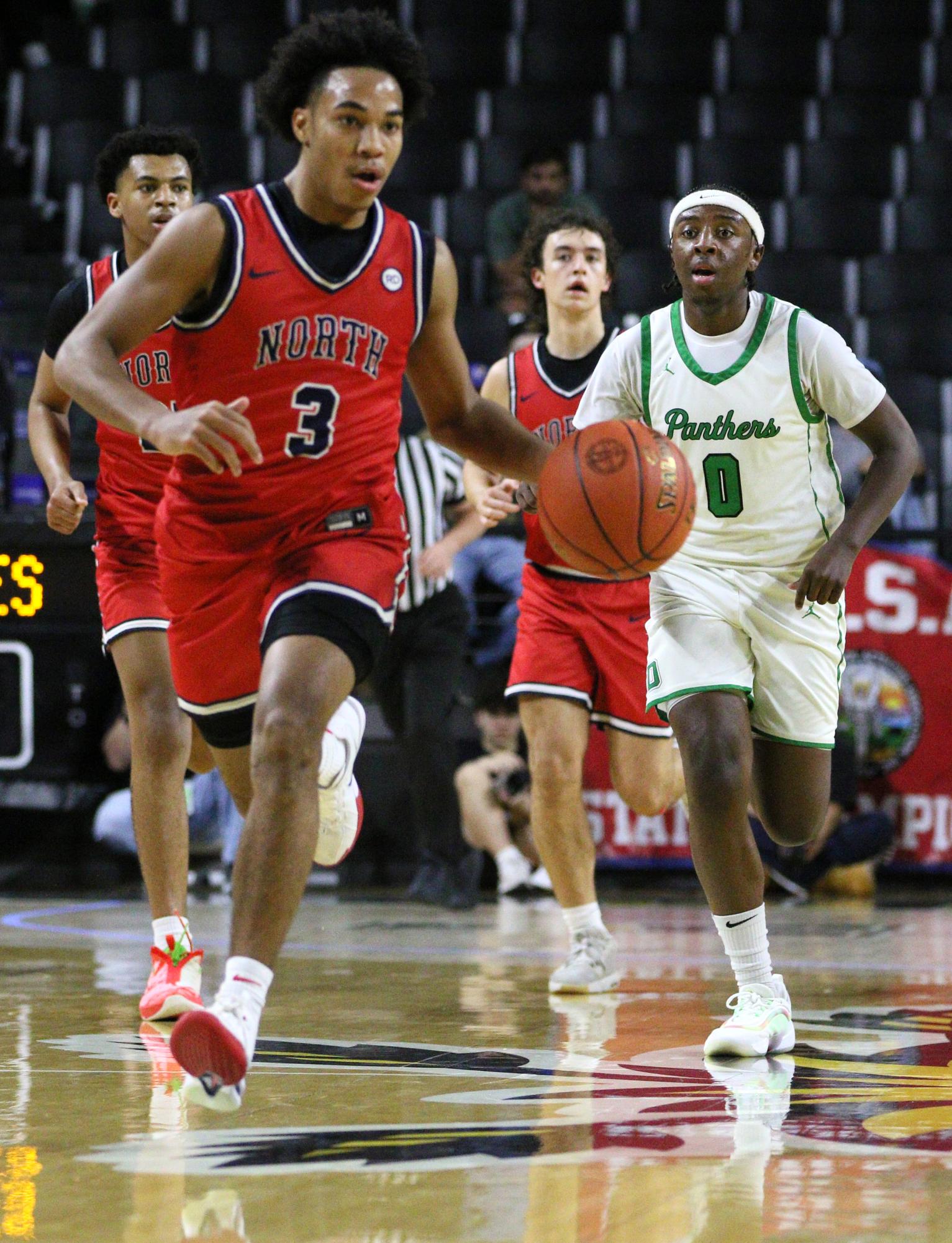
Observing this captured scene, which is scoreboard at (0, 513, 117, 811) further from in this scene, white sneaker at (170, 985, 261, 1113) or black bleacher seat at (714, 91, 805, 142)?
black bleacher seat at (714, 91, 805, 142)

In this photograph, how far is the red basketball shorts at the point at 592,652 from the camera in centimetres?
524

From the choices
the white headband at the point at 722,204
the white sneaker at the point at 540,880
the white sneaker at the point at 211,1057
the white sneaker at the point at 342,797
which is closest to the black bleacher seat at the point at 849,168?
the white sneaker at the point at 540,880

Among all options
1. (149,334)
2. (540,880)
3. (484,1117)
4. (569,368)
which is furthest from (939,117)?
(484,1117)

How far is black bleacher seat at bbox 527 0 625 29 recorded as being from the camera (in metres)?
12.8

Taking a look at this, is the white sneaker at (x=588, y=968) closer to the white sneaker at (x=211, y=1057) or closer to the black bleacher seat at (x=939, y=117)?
the white sneaker at (x=211, y=1057)

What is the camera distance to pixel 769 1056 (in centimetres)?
378

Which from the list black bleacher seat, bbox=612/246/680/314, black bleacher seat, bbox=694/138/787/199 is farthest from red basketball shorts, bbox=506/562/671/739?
black bleacher seat, bbox=694/138/787/199

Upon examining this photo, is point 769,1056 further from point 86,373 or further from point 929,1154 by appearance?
point 86,373

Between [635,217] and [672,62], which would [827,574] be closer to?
[635,217]

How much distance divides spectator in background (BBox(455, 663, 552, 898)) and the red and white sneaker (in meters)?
4.02

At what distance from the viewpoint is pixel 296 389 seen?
11.3ft

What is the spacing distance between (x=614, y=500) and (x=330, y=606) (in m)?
0.69

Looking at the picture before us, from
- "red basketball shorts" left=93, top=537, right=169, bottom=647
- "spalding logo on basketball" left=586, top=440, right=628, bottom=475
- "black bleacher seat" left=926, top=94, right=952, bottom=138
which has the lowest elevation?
"red basketball shorts" left=93, top=537, right=169, bottom=647

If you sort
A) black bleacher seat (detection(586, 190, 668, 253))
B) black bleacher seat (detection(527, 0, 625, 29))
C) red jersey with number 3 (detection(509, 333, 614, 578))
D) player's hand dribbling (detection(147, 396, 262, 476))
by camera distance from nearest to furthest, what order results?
player's hand dribbling (detection(147, 396, 262, 476)) → red jersey with number 3 (detection(509, 333, 614, 578)) → black bleacher seat (detection(586, 190, 668, 253)) → black bleacher seat (detection(527, 0, 625, 29))
